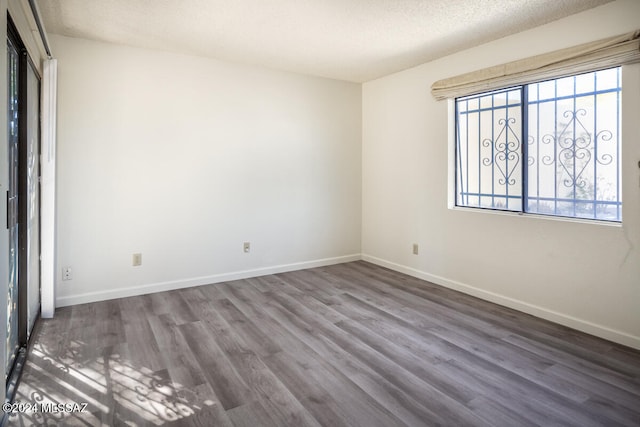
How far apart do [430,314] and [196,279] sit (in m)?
2.42

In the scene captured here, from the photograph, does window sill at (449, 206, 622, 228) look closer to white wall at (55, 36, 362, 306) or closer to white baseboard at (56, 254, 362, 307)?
white wall at (55, 36, 362, 306)

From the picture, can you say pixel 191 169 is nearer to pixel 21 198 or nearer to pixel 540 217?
pixel 21 198

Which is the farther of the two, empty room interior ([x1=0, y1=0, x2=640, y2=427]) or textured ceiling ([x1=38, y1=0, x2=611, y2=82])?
textured ceiling ([x1=38, y1=0, x2=611, y2=82])

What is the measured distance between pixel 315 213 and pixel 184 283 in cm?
178

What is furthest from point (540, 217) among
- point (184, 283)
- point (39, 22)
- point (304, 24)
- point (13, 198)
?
point (39, 22)

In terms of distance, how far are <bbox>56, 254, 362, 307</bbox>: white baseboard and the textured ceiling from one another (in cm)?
233

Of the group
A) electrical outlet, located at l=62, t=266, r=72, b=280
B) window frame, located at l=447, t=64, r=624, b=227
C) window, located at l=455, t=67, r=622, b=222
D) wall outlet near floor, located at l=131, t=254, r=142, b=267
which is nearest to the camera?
window frame, located at l=447, t=64, r=624, b=227

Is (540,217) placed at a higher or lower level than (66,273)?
higher

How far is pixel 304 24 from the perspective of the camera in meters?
3.27

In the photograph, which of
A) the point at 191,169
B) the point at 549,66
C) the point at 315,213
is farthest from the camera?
the point at 315,213

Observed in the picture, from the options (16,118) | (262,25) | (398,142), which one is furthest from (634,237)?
(16,118)

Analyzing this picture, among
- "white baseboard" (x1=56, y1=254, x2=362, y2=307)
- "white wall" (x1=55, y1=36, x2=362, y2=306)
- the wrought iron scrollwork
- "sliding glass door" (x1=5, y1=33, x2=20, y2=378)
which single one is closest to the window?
the wrought iron scrollwork

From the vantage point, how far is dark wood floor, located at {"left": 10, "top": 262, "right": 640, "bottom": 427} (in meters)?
1.99

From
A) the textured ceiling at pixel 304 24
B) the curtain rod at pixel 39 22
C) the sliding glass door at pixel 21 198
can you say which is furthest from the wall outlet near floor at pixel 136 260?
the textured ceiling at pixel 304 24
